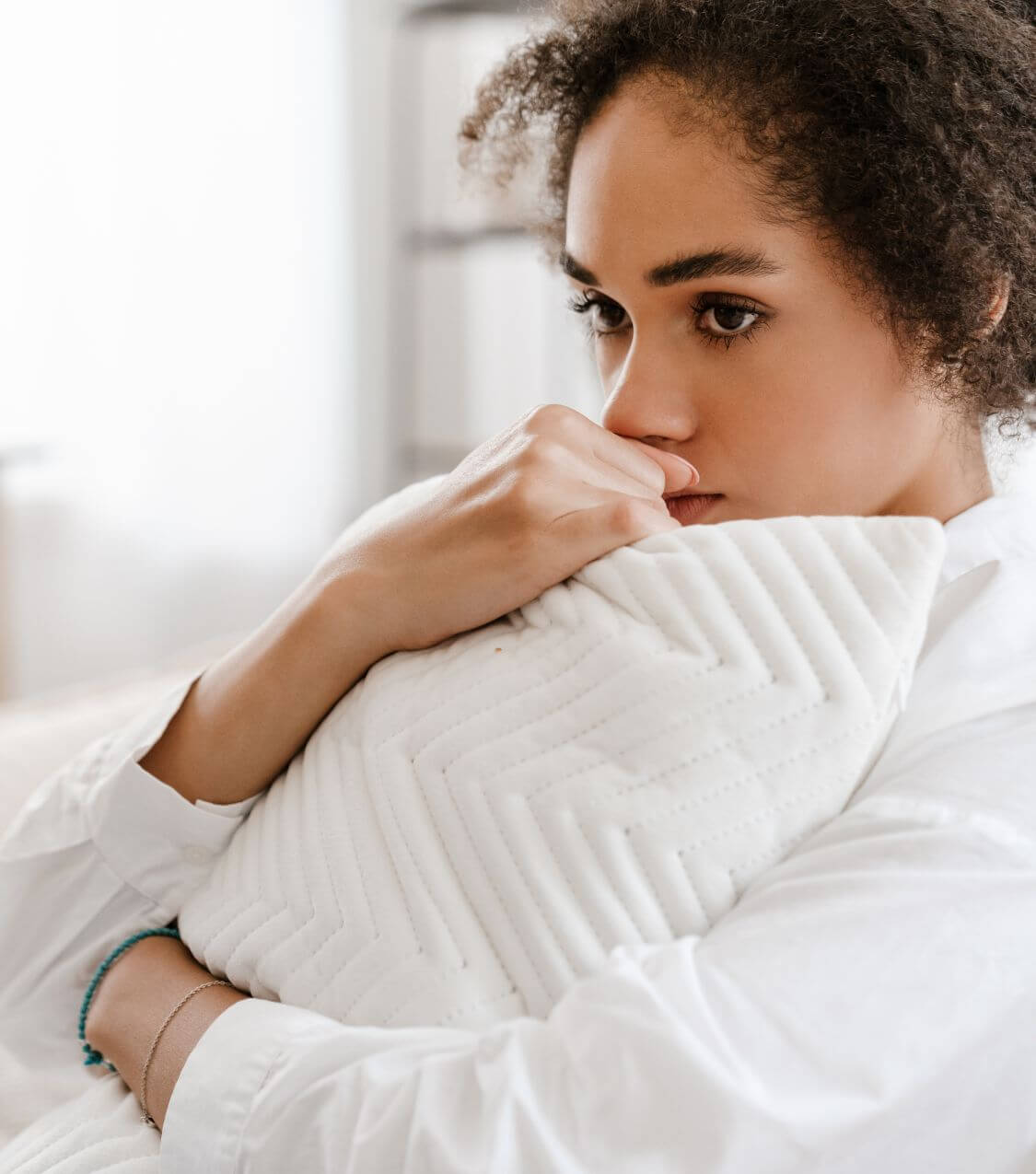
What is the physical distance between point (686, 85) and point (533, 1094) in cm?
77

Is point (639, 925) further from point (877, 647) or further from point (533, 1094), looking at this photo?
point (877, 647)

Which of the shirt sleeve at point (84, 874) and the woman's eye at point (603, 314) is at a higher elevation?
the woman's eye at point (603, 314)

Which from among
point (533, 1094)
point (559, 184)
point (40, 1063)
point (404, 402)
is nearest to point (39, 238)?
point (404, 402)

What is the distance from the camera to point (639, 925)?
32.0 inches

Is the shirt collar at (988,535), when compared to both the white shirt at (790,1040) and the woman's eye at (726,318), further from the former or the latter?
the woman's eye at (726,318)

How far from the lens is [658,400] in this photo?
106 cm

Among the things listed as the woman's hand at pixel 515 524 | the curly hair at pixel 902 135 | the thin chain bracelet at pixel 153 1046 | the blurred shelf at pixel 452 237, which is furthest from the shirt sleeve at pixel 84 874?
the blurred shelf at pixel 452 237

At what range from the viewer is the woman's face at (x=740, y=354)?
39.6 inches

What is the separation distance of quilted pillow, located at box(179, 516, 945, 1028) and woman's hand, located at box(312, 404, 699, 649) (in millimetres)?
29

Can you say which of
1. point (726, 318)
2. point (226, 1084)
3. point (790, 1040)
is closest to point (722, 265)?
point (726, 318)

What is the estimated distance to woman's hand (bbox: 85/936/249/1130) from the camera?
934 millimetres

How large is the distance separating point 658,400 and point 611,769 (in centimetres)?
36

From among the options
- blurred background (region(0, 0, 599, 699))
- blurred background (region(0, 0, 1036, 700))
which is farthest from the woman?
blurred background (region(0, 0, 1036, 700))

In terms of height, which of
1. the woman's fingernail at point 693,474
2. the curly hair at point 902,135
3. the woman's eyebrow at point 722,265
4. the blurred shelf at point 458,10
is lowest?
the woman's fingernail at point 693,474
